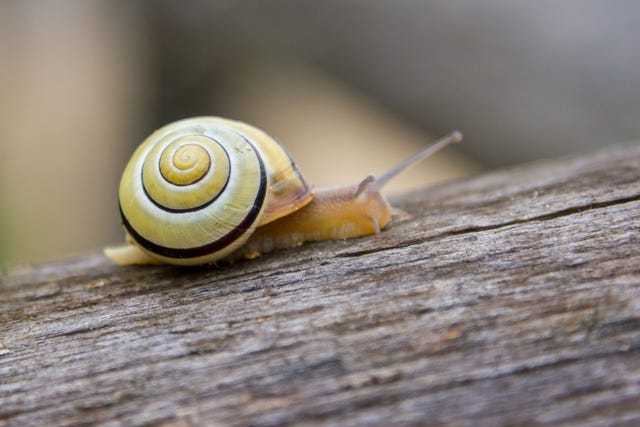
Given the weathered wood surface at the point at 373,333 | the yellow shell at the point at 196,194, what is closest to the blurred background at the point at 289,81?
the yellow shell at the point at 196,194

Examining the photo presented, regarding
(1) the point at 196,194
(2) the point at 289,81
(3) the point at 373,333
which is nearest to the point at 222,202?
A: (1) the point at 196,194

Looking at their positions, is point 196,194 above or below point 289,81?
below

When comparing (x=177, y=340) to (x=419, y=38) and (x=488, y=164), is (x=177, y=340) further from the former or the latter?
(x=488, y=164)

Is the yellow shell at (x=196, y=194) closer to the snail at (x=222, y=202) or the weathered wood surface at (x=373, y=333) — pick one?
the snail at (x=222, y=202)

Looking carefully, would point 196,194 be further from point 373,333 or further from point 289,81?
point 289,81

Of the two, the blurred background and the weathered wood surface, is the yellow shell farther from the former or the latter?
the blurred background

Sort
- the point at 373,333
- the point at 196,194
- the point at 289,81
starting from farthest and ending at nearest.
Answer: the point at 289,81 → the point at 196,194 → the point at 373,333

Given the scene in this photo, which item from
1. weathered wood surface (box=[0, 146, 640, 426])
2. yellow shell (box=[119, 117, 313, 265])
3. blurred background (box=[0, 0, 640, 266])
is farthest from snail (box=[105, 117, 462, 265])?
blurred background (box=[0, 0, 640, 266])
